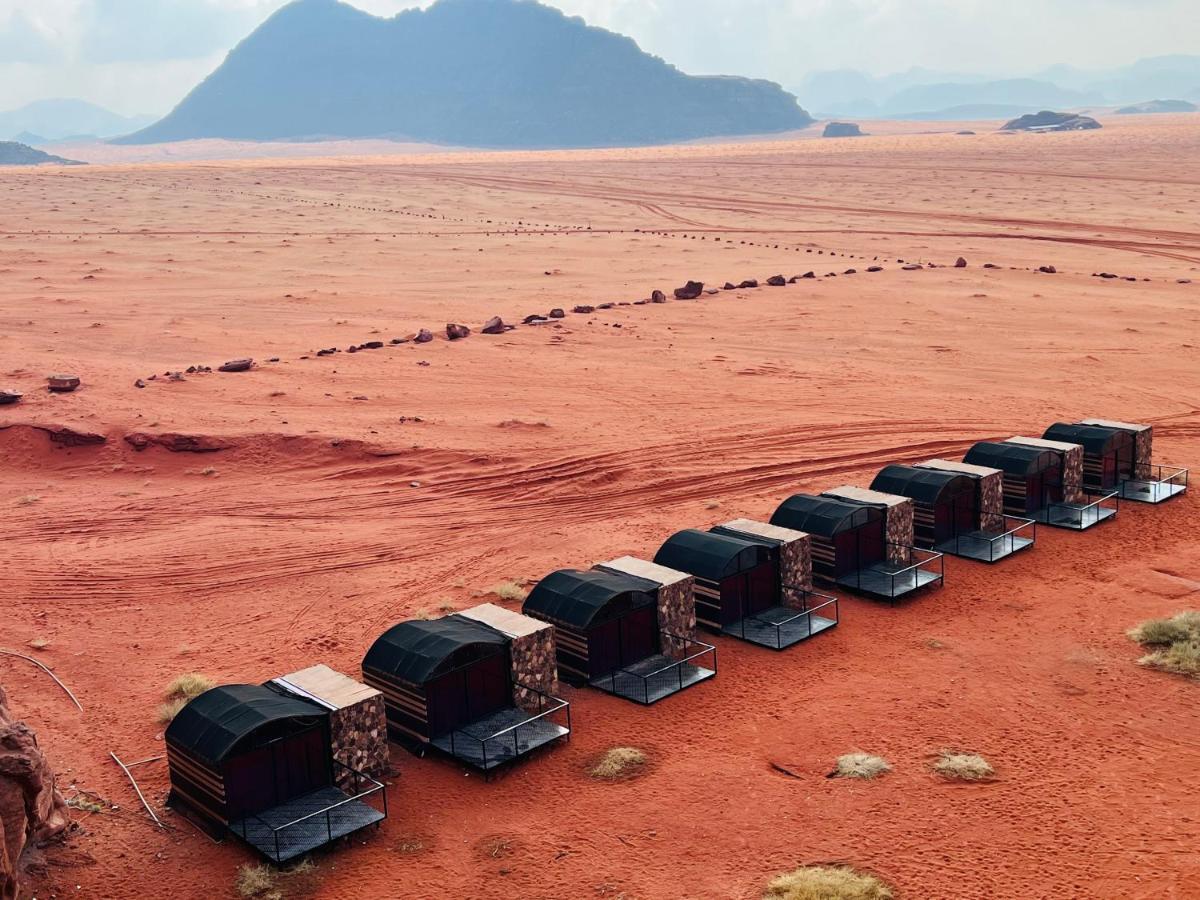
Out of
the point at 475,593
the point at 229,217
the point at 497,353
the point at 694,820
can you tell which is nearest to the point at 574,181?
the point at 229,217

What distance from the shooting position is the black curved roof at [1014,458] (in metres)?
29.6

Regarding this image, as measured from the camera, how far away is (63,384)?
40.2m

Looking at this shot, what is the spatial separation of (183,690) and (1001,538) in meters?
18.8

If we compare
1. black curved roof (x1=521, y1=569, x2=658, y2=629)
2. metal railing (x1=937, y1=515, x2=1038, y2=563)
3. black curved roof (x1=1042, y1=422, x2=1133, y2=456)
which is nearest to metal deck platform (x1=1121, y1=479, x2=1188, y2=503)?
black curved roof (x1=1042, y1=422, x2=1133, y2=456)

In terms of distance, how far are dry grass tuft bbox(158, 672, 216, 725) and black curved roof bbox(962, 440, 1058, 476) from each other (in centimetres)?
1959

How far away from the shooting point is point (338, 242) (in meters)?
84.4

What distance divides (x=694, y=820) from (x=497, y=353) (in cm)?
3314

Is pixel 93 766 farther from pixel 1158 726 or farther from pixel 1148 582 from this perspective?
pixel 1148 582

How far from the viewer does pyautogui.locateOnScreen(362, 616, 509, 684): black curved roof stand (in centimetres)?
1898

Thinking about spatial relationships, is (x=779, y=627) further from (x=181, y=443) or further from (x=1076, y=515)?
(x=181, y=443)

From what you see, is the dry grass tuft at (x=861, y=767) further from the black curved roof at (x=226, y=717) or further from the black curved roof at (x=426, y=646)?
the black curved roof at (x=226, y=717)

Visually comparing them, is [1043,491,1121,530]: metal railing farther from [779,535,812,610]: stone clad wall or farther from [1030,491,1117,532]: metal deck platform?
[779,535,812,610]: stone clad wall

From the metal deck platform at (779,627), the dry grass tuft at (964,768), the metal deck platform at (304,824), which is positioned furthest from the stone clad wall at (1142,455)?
the metal deck platform at (304,824)

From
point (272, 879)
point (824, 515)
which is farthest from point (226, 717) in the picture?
point (824, 515)
